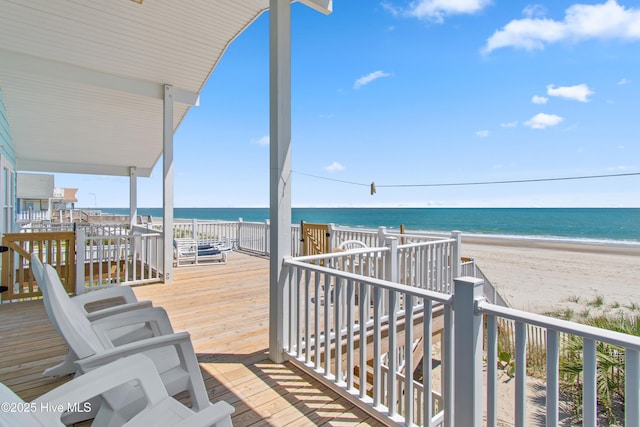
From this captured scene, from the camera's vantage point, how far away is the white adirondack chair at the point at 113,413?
85 cm

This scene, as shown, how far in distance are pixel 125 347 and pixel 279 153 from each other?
1.76m

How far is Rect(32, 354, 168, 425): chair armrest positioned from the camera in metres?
0.96

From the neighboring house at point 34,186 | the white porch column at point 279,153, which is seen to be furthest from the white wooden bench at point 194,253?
the neighboring house at point 34,186

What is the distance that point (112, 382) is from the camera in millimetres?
1130

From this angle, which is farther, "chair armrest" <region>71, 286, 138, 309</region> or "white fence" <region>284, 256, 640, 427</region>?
"chair armrest" <region>71, 286, 138, 309</region>

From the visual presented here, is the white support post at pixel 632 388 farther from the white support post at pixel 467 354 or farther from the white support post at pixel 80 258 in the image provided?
the white support post at pixel 80 258

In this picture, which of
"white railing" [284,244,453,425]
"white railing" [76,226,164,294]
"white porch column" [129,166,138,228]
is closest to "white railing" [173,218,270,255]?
"white porch column" [129,166,138,228]

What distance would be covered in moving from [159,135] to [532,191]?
35339 mm

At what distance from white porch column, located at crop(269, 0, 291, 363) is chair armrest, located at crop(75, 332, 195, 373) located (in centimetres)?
109

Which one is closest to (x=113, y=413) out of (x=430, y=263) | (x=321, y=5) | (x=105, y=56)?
(x=321, y=5)

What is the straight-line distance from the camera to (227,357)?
9.06 ft

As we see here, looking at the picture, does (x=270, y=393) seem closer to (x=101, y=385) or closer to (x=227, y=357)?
(x=227, y=357)

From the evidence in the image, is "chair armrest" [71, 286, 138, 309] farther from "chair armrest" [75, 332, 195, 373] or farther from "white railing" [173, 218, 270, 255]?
"white railing" [173, 218, 270, 255]

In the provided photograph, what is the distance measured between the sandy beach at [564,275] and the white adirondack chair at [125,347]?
8.71 metres
